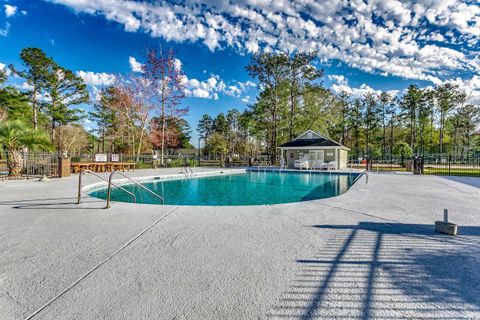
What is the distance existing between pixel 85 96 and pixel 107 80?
470 cm

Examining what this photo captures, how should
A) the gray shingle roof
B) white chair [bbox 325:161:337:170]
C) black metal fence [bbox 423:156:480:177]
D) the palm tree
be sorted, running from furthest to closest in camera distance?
the gray shingle roof, white chair [bbox 325:161:337:170], black metal fence [bbox 423:156:480:177], the palm tree

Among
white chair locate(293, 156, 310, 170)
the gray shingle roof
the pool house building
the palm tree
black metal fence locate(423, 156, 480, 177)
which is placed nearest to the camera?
the palm tree

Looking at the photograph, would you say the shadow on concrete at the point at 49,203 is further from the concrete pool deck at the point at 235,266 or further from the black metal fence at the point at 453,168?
the black metal fence at the point at 453,168

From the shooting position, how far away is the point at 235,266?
2354 millimetres

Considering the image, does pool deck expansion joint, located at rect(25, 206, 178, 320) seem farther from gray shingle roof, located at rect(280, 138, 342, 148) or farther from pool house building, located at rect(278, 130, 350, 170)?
gray shingle roof, located at rect(280, 138, 342, 148)

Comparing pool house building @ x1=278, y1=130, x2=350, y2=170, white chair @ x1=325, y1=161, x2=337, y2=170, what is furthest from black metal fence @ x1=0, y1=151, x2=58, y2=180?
white chair @ x1=325, y1=161, x2=337, y2=170

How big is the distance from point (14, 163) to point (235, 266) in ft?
40.3

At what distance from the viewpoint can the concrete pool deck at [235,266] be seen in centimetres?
171

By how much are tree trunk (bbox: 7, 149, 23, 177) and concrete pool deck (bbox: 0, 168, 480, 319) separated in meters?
7.83

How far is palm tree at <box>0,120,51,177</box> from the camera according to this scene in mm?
9524

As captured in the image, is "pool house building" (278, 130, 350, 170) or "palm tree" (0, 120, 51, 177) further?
"pool house building" (278, 130, 350, 170)

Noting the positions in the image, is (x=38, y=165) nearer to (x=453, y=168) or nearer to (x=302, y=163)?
(x=302, y=163)

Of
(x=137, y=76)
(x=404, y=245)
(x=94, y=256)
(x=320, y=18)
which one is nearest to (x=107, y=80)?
(x=137, y=76)

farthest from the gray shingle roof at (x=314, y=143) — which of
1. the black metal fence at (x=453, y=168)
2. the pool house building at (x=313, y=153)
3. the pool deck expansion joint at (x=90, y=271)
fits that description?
the pool deck expansion joint at (x=90, y=271)
